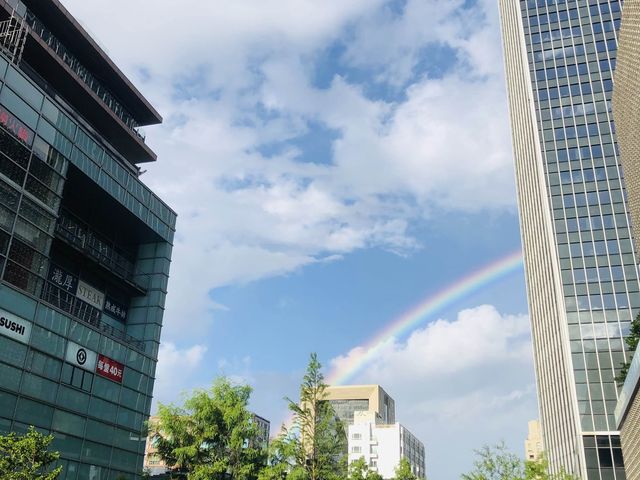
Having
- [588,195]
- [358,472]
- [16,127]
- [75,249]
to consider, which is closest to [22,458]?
[16,127]

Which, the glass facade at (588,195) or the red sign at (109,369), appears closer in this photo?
the red sign at (109,369)

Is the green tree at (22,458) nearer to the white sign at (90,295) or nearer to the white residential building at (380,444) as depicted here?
the white sign at (90,295)

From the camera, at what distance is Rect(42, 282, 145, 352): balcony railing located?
39.8 metres

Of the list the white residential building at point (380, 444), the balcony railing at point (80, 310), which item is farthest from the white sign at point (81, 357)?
the white residential building at point (380, 444)

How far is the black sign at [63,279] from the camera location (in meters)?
40.6

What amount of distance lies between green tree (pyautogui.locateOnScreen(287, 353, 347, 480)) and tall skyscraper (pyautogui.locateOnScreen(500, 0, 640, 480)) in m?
40.1

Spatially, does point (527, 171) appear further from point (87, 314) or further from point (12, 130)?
point (12, 130)

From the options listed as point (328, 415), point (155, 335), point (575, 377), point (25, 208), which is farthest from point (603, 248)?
point (25, 208)

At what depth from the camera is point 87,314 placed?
43.6m

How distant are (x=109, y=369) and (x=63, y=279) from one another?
6.70m

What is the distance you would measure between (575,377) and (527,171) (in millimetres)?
34257

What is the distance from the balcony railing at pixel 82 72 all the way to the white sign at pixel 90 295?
1573 cm

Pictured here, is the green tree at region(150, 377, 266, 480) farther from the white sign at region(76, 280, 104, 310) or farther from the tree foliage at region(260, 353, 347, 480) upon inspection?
the white sign at region(76, 280, 104, 310)

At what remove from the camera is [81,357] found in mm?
38000
